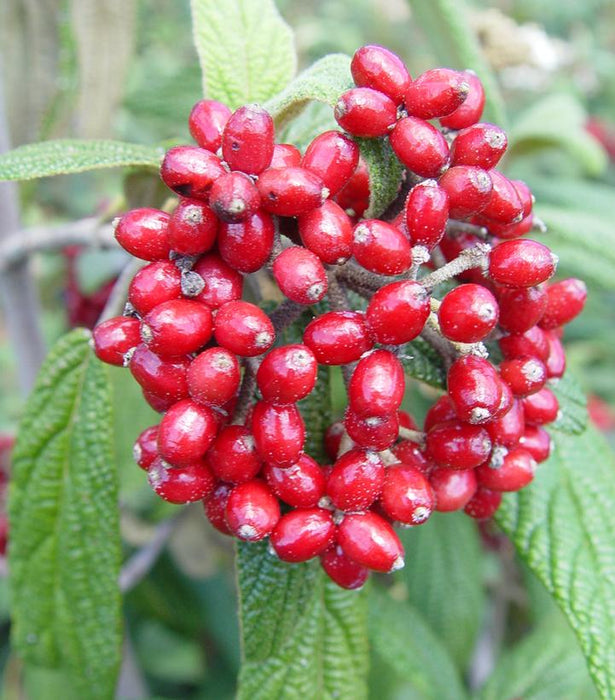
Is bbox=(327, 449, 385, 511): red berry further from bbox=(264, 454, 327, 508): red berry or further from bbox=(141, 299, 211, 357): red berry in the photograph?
bbox=(141, 299, 211, 357): red berry

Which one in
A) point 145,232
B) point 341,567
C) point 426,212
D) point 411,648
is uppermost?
point 426,212

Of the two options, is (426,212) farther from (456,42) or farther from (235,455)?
(456,42)

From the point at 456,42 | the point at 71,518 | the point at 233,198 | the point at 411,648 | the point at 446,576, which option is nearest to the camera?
the point at 233,198

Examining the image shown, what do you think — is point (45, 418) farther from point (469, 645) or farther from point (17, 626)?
point (469, 645)

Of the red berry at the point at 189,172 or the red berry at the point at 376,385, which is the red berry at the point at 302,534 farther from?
the red berry at the point at 189,172

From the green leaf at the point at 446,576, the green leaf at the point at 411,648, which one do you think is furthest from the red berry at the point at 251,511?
the green leaf at the point at 446,576

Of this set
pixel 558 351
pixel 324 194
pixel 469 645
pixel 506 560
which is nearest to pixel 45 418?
pixel 324 194

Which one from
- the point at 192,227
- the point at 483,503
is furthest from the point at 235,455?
the point at 483,503
